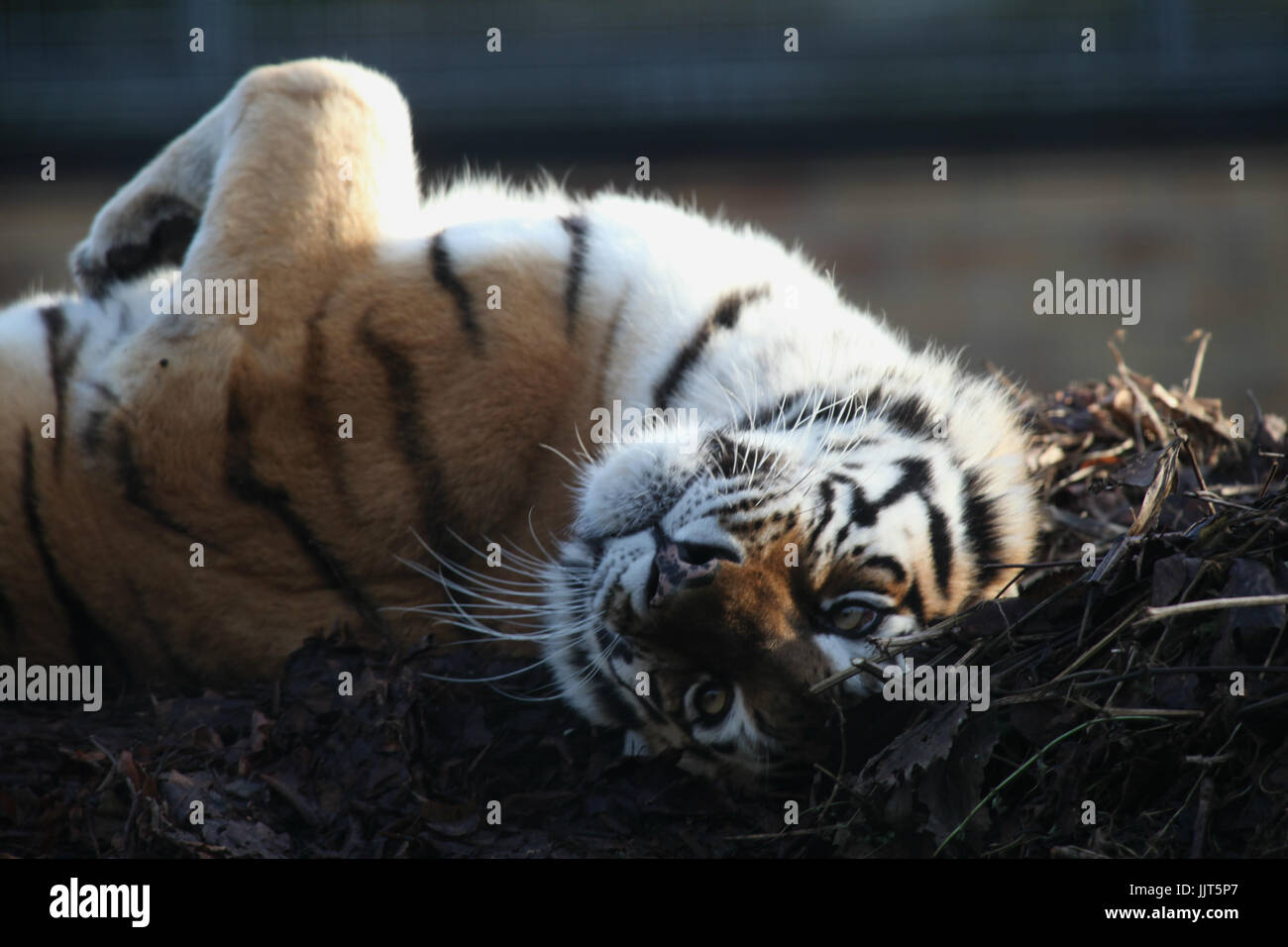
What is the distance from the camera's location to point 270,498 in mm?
1812

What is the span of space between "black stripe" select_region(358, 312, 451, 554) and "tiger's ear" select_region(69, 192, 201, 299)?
50cm

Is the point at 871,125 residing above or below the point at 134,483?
above

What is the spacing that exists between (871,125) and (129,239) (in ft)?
10.4

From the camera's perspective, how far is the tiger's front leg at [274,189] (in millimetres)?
1890

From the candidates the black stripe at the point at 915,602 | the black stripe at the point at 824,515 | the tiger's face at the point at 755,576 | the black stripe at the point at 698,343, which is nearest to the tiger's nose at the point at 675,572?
the tiger's face at the point at 755,576

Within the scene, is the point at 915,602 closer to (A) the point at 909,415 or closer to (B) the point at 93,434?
(A) the point at 909,415

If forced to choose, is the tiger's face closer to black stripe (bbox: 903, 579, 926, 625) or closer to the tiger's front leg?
black stripe (bbox: 903, 579, 926, 625)

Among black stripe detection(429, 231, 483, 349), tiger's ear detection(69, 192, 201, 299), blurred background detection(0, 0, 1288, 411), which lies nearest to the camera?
black stripe detection(429, 231, 483, 349)

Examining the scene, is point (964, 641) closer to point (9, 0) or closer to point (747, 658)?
point (747, 658)

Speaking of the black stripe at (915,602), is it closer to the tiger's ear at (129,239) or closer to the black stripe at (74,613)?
the black stripe at (74,613)

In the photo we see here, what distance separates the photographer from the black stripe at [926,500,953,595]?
1614 mm

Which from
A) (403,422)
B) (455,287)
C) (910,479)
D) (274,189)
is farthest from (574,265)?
(910,479)

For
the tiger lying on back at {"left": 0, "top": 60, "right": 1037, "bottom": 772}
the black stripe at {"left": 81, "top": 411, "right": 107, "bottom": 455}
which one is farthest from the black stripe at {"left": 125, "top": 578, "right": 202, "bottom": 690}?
the black stripe at {"left": 81, "top": 411, "right": 107, "bottom": 455}

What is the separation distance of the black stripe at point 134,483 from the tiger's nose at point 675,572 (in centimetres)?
73
